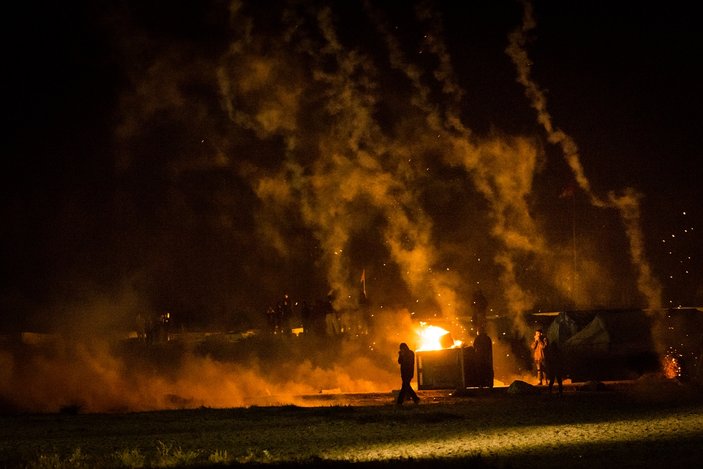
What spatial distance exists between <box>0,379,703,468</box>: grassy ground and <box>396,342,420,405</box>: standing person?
478mm

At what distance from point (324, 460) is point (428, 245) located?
32781 millimetres

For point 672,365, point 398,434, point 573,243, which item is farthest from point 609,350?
point 573,243

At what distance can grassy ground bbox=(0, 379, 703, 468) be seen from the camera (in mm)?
12867

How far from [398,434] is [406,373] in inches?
214

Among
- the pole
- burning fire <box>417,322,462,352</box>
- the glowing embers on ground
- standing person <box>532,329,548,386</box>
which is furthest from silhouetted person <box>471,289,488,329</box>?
the pole

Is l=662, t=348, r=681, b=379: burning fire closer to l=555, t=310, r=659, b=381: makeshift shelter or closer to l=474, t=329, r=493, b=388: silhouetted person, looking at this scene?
l=555, t=310, r=659, b=381: makeshift shelter

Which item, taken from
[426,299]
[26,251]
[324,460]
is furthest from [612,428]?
[26,251]

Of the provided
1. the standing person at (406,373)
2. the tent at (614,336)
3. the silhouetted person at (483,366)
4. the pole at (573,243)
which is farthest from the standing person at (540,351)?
the pole at (573,243)

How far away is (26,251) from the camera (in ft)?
150

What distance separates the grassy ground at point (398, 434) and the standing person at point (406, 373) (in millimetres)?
478

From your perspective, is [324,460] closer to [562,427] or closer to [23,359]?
[562,427]

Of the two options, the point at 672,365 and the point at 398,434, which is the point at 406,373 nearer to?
the point at 398,434

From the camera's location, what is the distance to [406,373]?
70.5ft

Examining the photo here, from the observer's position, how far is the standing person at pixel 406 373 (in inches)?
840
